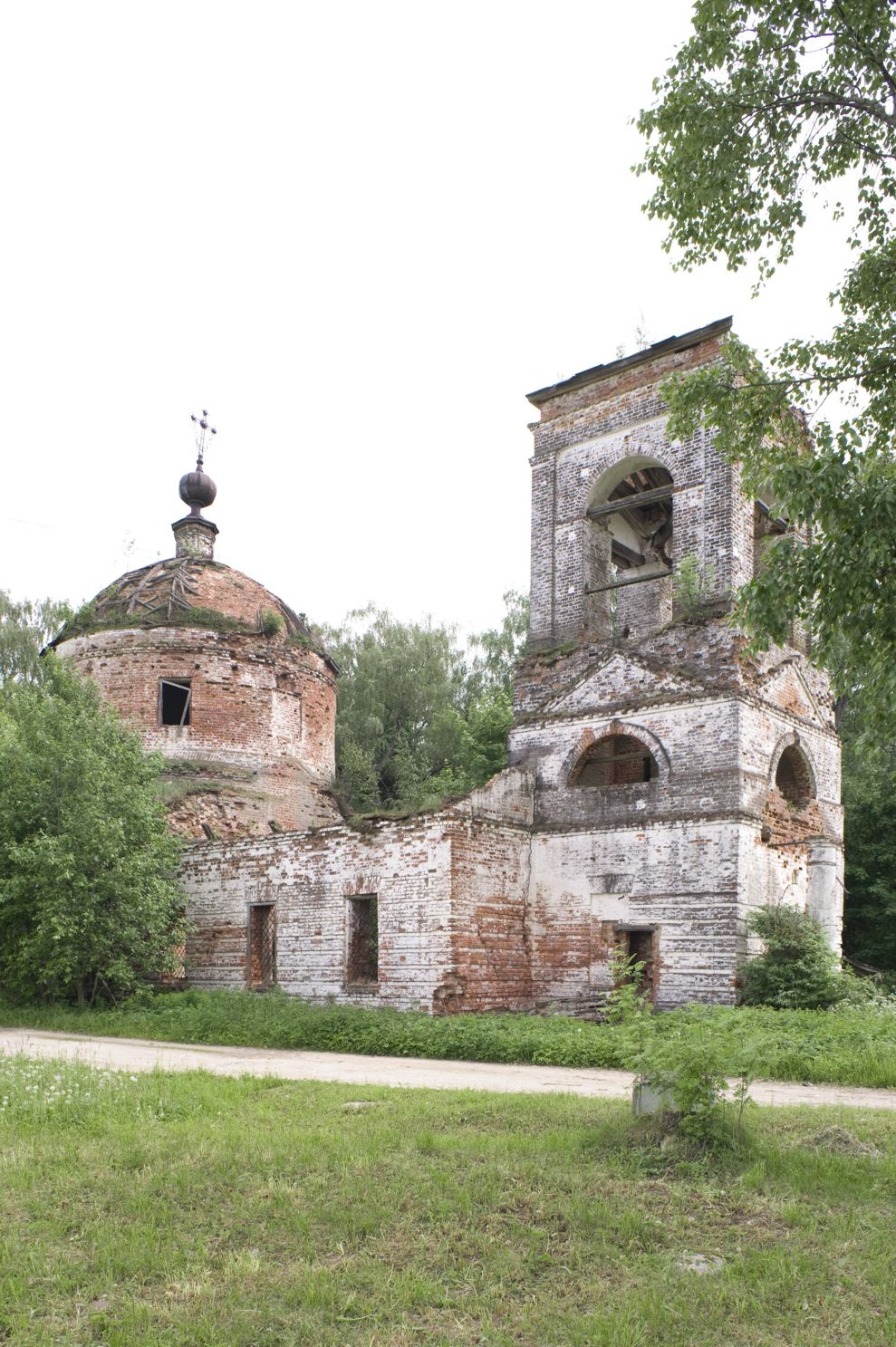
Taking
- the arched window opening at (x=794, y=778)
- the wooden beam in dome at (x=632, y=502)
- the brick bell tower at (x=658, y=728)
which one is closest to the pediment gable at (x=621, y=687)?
the brick bell tower at (x=658, y=728)

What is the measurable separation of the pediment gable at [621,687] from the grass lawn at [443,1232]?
820cm

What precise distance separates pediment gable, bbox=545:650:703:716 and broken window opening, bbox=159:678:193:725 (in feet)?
29.6

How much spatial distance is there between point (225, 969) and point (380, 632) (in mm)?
23245

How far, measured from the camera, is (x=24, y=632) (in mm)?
37094

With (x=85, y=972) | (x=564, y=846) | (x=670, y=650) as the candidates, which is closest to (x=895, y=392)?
(x=670, y=650)

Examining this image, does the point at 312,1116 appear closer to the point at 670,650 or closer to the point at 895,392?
the point at 895,392

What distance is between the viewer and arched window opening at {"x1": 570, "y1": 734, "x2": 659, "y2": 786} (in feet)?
52.7

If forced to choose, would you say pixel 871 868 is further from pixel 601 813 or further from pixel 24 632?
pixel 24 632

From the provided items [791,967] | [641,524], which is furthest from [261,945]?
[641,524]

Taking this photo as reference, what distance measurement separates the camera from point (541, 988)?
15.3 m

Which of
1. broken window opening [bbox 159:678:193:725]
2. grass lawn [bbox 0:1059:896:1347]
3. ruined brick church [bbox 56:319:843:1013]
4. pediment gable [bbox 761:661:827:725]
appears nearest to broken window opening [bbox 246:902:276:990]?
ruined brick church [bbox 56:319:843:1013]

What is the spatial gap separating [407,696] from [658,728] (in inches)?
880

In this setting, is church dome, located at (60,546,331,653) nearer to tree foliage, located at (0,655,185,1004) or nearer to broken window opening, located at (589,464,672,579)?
tree foliage, located at (0,655,185,1004)

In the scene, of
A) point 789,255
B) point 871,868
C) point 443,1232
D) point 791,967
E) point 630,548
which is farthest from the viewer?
point 871,868
